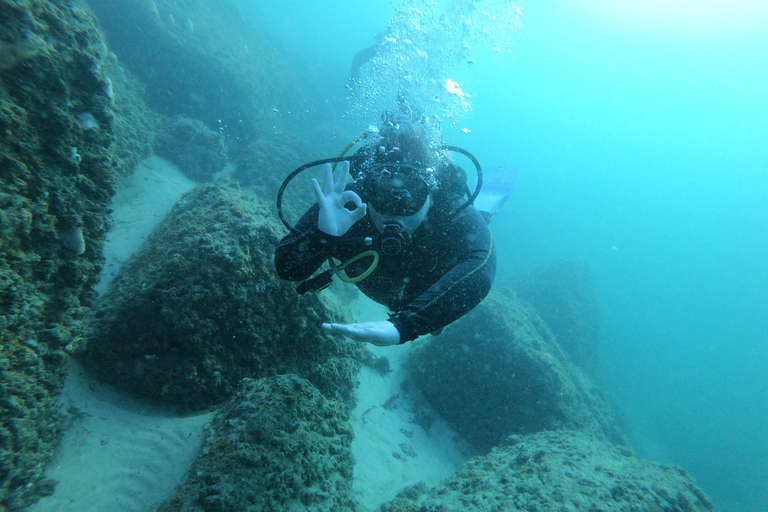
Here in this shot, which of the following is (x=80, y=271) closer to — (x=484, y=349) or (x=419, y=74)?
(x=484, y=349)

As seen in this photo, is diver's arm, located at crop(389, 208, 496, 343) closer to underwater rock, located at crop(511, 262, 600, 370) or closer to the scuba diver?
the scuba diver

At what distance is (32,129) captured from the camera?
217 cm

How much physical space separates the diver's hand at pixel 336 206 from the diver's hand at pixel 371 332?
82cm

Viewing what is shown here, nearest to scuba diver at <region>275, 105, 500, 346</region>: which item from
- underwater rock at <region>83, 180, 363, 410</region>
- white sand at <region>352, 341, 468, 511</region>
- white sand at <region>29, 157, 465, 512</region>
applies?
underwater rock at <region>83, 180, 363, 410</region>

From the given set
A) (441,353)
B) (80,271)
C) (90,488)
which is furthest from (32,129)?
(441,353)

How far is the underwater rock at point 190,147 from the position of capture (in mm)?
9203

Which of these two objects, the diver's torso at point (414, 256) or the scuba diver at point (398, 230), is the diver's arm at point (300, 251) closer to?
the scuba diver at point (398, 230)

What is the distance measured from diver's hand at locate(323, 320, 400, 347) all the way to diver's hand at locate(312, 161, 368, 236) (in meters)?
0.82

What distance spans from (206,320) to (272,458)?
4.95 ft

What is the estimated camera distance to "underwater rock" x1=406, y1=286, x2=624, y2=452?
6410mm

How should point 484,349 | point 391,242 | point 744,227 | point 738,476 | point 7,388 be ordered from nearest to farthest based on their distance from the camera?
point 7,388 → point 391,242 → point 484,349 → point 738,476 → point 744,227

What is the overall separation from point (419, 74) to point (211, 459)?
18.6 metres

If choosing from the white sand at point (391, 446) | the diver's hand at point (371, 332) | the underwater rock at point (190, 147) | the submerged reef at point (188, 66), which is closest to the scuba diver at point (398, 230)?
the diver's hand at point (371, 332)

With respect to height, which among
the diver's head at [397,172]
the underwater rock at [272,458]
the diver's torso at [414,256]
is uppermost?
the diver's head at [397,172]
